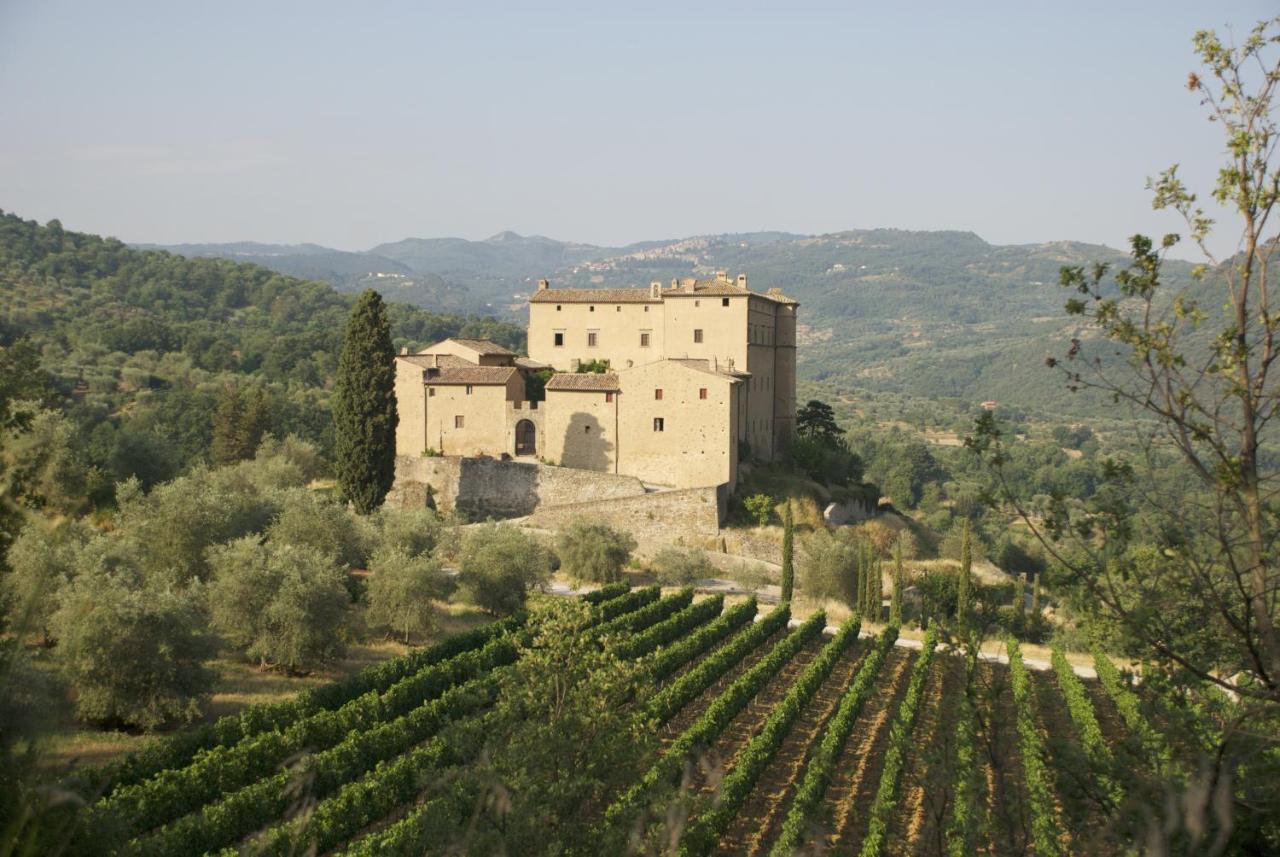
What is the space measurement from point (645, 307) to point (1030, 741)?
28532 millimetres

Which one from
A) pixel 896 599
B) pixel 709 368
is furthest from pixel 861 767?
pixel 709 368

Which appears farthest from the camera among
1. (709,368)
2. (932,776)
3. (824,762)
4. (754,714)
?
(709,368)

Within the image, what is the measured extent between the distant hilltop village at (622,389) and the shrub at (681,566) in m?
2.58

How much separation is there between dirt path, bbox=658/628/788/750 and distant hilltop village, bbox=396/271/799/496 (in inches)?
368

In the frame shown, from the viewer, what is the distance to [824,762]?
18016 mm

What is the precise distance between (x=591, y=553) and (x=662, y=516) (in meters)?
3.55

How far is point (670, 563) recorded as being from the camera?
126 ft

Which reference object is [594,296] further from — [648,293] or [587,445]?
[587,445]

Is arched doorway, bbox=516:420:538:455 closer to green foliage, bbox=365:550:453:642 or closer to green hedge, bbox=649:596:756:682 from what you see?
green hedge, bbox=649:596:756:682

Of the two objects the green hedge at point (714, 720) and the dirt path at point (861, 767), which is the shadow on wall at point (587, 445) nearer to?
the green hedge at point (714, 720)

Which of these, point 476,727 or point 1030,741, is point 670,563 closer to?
point 1030,741

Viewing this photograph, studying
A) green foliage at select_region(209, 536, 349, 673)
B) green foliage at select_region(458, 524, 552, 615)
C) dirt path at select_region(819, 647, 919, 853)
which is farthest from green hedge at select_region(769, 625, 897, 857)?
green foliage at select_region(209, 536, 349, 673)

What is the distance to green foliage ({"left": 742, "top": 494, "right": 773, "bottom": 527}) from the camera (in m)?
40.6

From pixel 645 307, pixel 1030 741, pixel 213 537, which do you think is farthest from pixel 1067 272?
pixel 645 307
